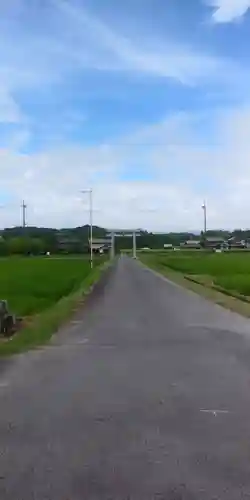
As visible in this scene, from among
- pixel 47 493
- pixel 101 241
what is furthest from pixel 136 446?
pixel 101 241

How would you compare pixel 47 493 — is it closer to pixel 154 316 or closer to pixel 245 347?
pixel 245 347

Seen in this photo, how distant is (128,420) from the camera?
745 centimetres

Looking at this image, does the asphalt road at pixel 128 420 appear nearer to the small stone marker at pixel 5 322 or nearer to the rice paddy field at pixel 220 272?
the small stone marker at pixel 5 322

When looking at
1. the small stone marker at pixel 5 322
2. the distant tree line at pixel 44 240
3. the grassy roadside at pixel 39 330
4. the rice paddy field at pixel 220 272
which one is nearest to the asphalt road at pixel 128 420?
the grassy roadside at pixel 39 330

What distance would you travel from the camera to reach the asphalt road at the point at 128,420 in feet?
17.3

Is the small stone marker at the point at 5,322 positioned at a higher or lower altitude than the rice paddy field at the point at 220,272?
higher

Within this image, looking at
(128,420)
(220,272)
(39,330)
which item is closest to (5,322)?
(39,330)

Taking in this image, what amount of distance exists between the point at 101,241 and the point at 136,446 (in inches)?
7128

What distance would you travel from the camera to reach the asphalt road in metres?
5.28

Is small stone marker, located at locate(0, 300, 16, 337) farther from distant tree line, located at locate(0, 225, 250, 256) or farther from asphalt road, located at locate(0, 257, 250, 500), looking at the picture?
distant tree line, located at locate(0, 225, 250, 256)

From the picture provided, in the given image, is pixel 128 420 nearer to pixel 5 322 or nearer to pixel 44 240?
pixel 5 322

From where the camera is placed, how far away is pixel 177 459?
593 centimetres

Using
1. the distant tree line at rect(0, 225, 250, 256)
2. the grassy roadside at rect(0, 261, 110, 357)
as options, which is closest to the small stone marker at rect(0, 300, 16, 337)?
the grassy roadside at rect(0, 261, 110, 357)

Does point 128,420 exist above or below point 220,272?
above
